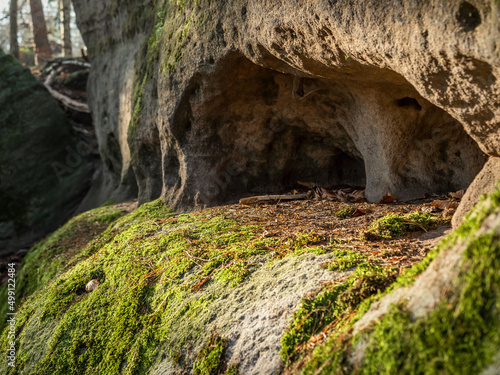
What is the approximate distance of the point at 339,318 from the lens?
193 centimetres

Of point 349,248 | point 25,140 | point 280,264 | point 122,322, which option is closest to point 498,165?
point 349,248

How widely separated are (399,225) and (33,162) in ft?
29.6

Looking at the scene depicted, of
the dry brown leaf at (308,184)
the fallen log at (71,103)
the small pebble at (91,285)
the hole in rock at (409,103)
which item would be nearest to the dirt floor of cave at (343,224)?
the dry brown leaf at (308,184)

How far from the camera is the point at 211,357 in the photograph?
7.17 ft

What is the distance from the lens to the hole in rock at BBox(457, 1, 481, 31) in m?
2.03

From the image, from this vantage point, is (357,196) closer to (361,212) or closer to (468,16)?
(361,212)

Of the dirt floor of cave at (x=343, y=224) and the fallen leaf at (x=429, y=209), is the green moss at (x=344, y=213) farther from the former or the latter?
the fallen leaf at (x=429, y=209)

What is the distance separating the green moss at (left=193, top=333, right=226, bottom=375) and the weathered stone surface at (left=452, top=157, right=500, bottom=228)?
5.32ft

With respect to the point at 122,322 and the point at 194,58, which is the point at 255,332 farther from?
the point at 194,58

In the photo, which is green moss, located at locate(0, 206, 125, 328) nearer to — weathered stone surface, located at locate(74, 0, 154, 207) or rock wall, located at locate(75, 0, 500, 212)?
rock wall, located at locate(75, 0, 500, 212)

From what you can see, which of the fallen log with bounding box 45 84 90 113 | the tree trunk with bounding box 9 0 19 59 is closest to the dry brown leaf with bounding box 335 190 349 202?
the fallen log with bounding box 45 84 90 113

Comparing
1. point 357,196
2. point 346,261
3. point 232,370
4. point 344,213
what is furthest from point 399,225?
point 357,196

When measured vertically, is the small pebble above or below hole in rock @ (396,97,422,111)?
below

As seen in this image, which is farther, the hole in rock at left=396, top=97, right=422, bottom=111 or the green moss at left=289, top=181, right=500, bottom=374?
the hole in rock at left=396, top=97, right=422, bottom=111
